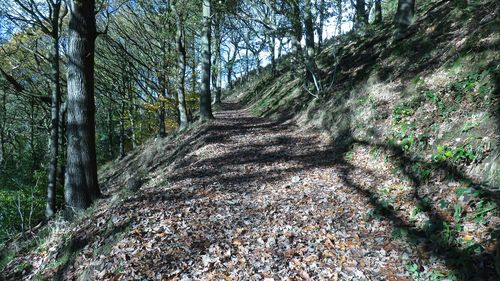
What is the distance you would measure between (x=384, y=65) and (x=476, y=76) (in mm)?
4684

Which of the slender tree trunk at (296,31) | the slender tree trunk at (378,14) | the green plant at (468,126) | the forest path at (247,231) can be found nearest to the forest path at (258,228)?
the forest path at (247,231)

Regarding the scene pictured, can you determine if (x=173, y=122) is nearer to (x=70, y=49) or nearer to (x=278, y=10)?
(x=278, y=10)

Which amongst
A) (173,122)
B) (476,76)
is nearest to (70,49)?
(476,76)

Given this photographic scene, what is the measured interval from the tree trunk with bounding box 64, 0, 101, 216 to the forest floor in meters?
0.65

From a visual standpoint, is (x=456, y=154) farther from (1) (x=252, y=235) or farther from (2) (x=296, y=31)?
(2) (x=296, y=31)

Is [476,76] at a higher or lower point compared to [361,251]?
higher

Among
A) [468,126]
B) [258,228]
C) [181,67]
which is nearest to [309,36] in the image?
[181,67]

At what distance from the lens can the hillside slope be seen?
13.9 ft

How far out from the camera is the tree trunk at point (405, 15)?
12.0 metres

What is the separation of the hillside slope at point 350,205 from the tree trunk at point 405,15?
2089 mm

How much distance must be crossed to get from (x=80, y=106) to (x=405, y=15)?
11.4m

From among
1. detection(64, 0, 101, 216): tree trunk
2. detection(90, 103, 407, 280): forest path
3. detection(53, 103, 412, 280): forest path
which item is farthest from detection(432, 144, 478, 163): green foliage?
detection(64, 0, 101, 216): tree trunk

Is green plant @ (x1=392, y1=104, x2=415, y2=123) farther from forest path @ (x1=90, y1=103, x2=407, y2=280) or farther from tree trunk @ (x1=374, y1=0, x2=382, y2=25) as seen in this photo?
tree trunk @ (x1=374, y1=0, x2=382, y2=25)

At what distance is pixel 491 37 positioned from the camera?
7191 mm
